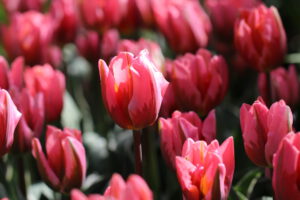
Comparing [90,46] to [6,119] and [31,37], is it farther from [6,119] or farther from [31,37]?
[6,119]

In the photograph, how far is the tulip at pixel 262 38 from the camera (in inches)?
38.2

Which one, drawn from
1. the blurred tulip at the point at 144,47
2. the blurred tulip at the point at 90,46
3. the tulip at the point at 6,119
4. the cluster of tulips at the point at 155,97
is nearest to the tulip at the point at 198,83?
the cluster of tulips at the point at 155,97

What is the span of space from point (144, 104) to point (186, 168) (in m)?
0.11

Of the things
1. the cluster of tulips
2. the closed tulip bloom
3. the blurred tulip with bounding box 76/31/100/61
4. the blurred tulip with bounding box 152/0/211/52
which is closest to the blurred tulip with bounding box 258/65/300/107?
the cluster of tulips

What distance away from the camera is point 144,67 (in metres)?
0.76

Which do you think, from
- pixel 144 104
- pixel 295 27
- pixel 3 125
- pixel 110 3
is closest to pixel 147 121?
pixel 144 104

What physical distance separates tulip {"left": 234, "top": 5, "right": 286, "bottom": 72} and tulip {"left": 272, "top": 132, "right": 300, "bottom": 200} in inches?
12.8

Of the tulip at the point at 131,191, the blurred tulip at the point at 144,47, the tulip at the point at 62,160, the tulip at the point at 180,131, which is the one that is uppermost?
the tulip at the point at 131,191

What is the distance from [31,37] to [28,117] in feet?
1.02

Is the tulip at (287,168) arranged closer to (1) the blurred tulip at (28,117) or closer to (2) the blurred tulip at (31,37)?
(1) the blurred tulip at (28,117)

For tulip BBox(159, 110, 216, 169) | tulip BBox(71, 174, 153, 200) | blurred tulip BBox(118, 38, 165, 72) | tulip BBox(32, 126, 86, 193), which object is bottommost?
tulip BBox(32, 126, 86, 193)

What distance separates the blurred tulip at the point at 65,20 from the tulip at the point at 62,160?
50 centimetres

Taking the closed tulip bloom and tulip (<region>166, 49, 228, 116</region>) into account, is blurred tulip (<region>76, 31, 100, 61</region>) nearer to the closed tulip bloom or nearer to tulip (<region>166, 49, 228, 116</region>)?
tulip (<region>166, 49, 228, 116</region>)

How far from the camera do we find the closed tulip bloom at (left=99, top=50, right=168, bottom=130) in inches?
30.0
